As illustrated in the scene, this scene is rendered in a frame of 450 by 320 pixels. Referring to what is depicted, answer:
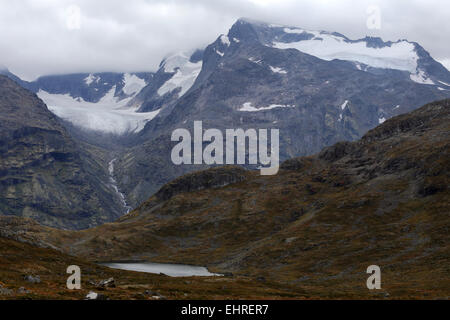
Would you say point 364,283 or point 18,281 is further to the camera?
point 364,283

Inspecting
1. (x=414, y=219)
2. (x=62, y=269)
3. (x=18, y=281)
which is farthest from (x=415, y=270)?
(x=18, y=281)

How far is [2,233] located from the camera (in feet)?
384

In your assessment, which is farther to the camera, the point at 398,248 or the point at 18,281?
the point at 398,248

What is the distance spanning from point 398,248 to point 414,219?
30.3 m
